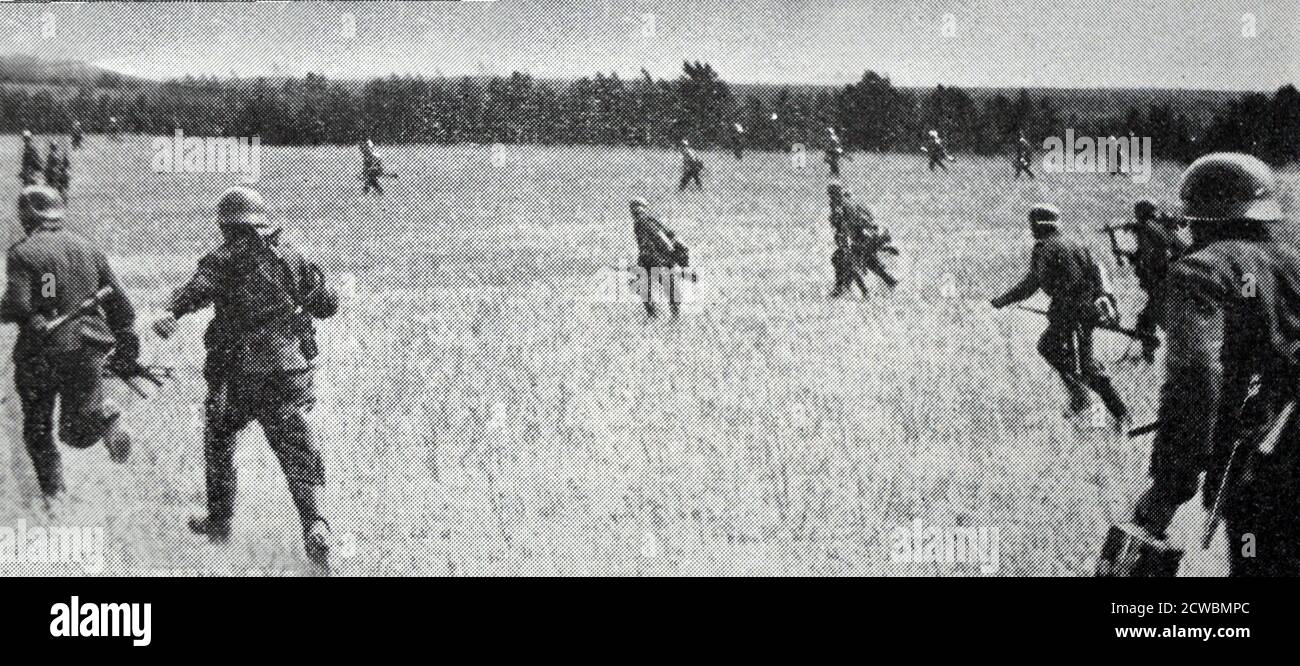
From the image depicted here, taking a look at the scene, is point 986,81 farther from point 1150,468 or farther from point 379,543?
point 379,543

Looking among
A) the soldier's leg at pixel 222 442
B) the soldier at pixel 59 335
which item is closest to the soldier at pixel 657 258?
the soldier's leg at pixel 222 442

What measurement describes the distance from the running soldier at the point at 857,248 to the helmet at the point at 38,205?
316 cm

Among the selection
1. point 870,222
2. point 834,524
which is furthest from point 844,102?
point 834,524

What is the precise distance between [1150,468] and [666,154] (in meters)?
2.30

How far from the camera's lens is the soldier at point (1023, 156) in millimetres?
5195

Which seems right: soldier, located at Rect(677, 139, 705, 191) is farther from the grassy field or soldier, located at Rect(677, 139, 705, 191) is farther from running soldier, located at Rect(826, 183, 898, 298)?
running soldier, located at Rect(826, 183, 898, 298)

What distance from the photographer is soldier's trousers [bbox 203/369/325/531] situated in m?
5.02

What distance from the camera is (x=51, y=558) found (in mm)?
5297

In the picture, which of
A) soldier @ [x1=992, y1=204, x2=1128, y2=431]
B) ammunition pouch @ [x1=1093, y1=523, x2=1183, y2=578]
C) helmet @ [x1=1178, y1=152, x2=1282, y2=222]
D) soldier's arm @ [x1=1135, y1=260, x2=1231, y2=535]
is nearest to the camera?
soldier's arm @ [x1=1135, y1=260, x2=1231, y2=535]

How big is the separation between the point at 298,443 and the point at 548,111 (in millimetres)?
1699

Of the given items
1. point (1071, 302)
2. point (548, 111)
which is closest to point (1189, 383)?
point (1071, 302)

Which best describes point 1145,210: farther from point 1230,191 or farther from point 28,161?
point 28,161

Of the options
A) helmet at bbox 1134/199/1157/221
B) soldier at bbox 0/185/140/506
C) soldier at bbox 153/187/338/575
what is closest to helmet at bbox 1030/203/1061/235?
helmet at bbox 1134/199/1157/221

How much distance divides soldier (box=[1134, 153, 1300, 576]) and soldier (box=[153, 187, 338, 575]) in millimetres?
3190
